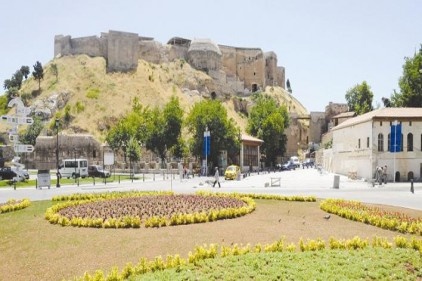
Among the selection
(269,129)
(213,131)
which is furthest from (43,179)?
(269,129)

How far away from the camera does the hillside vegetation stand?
265 ft

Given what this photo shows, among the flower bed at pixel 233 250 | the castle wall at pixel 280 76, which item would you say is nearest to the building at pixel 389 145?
the flower bed at pixel 233 250

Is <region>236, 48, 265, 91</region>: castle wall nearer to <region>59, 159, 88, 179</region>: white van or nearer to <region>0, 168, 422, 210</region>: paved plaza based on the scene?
<region>59, 159, 88, 179</region>: white van

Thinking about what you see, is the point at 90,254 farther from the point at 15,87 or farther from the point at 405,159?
the point at 15,87

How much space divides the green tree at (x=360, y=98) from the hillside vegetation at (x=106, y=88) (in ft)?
86.2

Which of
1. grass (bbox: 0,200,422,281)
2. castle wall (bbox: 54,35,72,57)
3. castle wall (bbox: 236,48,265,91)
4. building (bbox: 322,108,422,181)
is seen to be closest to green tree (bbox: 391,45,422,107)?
building (bbox: 322,108,422,181)

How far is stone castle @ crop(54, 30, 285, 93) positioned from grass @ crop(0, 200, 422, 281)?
79.7 metres

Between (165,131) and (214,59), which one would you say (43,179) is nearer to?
(165,131)

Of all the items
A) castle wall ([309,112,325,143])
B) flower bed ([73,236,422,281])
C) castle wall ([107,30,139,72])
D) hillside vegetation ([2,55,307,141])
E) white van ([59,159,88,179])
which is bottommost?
flower bed ([73,236,422,281])

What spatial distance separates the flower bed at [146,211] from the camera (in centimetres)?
1316

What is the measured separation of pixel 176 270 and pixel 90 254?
9.07 feet

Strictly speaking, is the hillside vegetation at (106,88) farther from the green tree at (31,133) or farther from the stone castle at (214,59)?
the green tree at (31,133)

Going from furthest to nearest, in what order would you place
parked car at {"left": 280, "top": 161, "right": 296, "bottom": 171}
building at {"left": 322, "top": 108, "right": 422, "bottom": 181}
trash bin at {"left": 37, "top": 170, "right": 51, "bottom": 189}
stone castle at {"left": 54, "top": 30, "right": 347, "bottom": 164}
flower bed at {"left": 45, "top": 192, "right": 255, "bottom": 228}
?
stone castle at {"left": 54, "top": 30, "right": 347, "bottom": 164} → parked car at {"left": 280, "top": 161, "right": 296, "bottom": 171} → building at {"left": 322, "top": 108, "right": 422, "bottom": 181} → trash bin at {"left": 37, "top": 170, "right": 51, "bottom": 189} → flower bed at {"left": 45, "top": 192, "right": 255, "bottom": 228}

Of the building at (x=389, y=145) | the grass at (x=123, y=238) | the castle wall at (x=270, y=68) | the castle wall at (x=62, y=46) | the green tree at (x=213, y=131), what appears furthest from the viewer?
the castle wall at (x=270, y=68)
